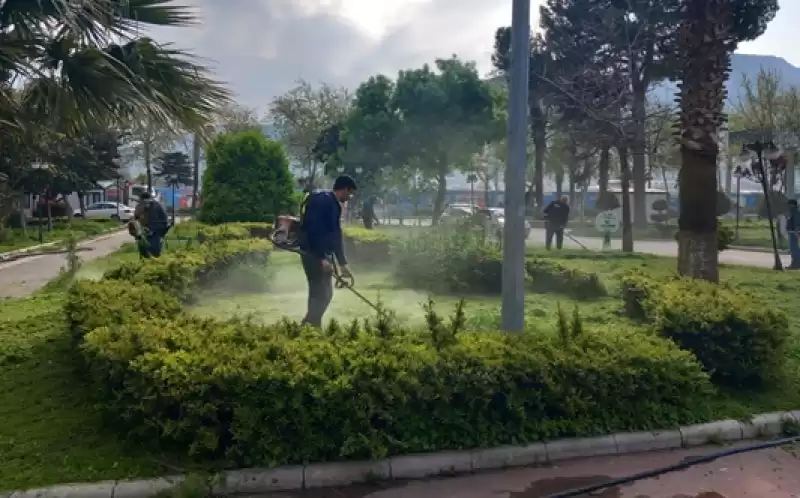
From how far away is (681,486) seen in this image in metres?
4.30

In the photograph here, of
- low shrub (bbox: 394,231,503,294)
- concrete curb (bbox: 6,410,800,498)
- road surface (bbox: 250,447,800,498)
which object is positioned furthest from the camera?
low shrub (bbox: 394,231,503,294)

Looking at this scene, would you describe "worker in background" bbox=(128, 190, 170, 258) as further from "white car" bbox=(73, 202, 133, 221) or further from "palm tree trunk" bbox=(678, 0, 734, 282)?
"white car" bbox=(73, 202, 133, 221)

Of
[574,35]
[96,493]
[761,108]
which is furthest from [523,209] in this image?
[761,108]

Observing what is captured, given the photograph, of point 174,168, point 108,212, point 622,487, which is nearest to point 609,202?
point 622,487

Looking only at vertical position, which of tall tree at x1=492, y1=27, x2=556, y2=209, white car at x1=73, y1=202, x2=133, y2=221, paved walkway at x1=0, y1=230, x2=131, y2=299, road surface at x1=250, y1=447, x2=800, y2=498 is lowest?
road surface at x1=250, y1=447, x2=800, y2=498

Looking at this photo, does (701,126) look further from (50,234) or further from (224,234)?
(50,234)

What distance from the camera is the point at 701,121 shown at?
29.8 ft

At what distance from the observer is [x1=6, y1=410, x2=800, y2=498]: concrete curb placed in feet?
12.9

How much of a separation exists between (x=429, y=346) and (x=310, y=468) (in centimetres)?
119

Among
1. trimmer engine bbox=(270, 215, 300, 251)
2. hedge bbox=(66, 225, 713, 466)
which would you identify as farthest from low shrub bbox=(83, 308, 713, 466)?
trimmer engine bbox=(270, 215, 300, 251)

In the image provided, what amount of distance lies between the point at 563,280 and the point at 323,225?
5.46 metres

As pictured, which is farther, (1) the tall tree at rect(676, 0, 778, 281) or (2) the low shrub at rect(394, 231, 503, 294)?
(2) the low shrub at rect(394, 231, 503, 294)

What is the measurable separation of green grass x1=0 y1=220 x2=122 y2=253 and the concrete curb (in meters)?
19.3

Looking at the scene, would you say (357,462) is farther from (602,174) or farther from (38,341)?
(602,174)
